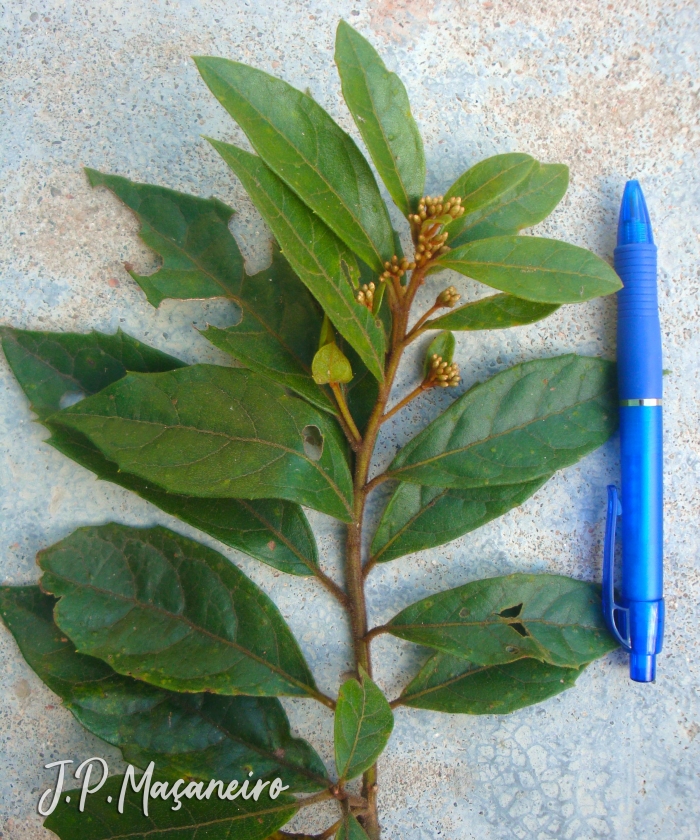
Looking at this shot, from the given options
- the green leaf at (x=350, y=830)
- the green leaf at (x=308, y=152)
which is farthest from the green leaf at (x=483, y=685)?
the green leaf at (x=308, y=152)

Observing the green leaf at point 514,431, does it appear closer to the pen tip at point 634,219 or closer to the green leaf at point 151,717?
the pen tip at point 634,219

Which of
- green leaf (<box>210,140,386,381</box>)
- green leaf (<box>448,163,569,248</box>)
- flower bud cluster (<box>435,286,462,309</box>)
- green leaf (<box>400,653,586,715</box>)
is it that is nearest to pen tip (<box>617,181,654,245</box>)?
green leaf (<box>448,163,569,248</box>)

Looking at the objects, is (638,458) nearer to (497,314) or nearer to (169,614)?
(497,314)

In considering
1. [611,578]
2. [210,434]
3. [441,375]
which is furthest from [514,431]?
[210,434]

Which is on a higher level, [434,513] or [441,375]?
[441,375]

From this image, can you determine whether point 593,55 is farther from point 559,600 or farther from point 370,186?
point 559,600

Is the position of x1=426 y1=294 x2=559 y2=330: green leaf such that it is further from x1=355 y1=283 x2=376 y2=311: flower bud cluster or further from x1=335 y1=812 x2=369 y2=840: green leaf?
x1=335 y1=812 x2=369 y2=840: green leaf
